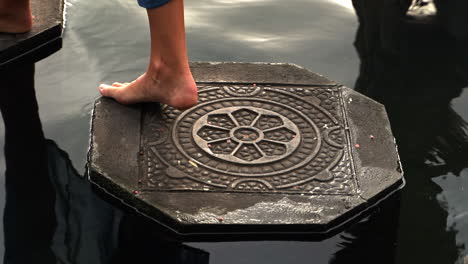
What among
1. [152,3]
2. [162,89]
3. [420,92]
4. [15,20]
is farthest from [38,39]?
[420,92]

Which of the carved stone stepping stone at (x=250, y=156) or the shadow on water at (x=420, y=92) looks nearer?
the carved stone stepping stone at (x=250, y=156)

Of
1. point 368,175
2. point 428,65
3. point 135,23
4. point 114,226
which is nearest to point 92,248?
point 114,226

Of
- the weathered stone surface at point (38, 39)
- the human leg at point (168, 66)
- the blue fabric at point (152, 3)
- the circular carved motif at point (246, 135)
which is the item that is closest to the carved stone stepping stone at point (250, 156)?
the circular carved motif at point (246, 135)

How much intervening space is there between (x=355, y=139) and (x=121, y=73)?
1351 millimetres

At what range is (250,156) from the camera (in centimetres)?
319

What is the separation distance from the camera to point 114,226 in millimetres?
3045

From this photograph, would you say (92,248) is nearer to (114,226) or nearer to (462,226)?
(114,226)

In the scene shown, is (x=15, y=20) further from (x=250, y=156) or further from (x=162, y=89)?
(x=250, y=156)

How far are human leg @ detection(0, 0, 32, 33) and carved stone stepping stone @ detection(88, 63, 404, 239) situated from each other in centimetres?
74

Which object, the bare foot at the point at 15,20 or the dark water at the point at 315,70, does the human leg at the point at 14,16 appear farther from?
the dark water at the point at 315,70

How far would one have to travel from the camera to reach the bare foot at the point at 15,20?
380 cm

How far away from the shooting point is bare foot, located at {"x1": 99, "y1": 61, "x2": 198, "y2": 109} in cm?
323

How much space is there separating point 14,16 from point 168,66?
3.46 feet

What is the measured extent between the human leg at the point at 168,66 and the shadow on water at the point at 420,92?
931 millimetres
